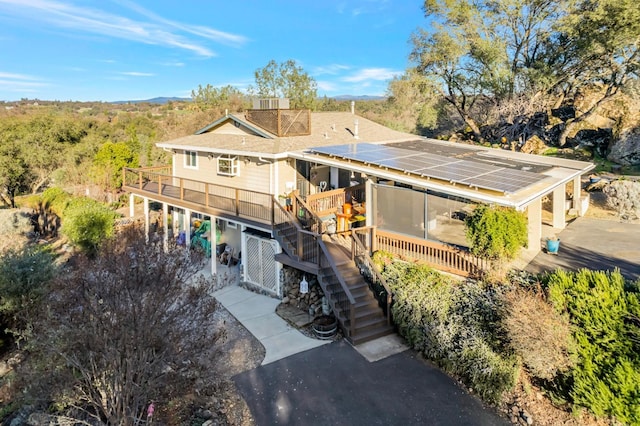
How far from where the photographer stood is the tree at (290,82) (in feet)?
140

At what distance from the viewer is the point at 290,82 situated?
4297cm

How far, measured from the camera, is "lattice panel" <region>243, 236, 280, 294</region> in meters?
14.4

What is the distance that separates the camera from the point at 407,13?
39562mm

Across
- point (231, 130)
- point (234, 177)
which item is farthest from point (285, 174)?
point (231, 130)

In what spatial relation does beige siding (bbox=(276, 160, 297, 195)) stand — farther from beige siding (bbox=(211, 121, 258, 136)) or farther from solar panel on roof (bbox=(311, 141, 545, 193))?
beige siding (bbox=(211, 121, 258, 136))

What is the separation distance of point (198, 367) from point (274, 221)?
267 inches

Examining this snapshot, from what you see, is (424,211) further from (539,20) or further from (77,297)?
(539,20)

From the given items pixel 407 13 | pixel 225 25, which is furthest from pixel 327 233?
pixel 225 25

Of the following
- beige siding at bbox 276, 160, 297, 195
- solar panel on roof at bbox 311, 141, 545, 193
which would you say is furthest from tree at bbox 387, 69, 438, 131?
beige siding at bbox 276, 160, 297, 195

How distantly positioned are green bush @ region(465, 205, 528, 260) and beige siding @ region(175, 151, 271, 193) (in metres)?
8.32

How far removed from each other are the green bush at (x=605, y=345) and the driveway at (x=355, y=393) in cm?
173

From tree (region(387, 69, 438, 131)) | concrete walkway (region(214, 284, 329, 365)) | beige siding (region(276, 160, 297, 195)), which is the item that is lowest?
concrete walkway (region(214, 284, 329, 365))

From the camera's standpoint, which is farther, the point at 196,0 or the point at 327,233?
the point at 196,0

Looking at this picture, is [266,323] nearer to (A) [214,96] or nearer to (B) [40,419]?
(B) [40,419]
